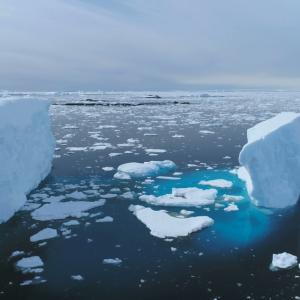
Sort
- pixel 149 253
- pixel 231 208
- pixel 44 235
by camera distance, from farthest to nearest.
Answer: pixel 231 208 → pixel 44 235 → pixel 149 253

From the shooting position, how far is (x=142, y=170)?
13031 millimetres

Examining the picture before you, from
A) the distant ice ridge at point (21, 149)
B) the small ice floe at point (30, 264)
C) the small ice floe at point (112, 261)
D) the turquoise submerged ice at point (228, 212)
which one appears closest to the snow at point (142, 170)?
the turquoise submerged ice at point (228, 212)

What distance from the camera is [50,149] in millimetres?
13398

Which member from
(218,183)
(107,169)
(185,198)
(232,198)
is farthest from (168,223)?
(107,169)

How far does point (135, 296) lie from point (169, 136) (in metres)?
16.9

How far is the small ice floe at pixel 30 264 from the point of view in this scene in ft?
21.6

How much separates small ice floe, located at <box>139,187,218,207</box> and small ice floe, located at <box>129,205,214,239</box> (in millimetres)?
638

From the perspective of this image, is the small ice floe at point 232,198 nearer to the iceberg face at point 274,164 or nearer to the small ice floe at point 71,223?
the iceberg face at point 274,164

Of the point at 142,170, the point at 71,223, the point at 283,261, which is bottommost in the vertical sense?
the point at 283,261

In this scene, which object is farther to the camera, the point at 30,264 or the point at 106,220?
the point at 106,220

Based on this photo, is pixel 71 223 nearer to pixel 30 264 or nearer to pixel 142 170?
pixel 30 264

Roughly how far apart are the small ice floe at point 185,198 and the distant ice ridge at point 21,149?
3.30m

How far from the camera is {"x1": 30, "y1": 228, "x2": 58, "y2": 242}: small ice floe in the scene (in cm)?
783

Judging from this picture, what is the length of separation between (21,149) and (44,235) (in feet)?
11.8
